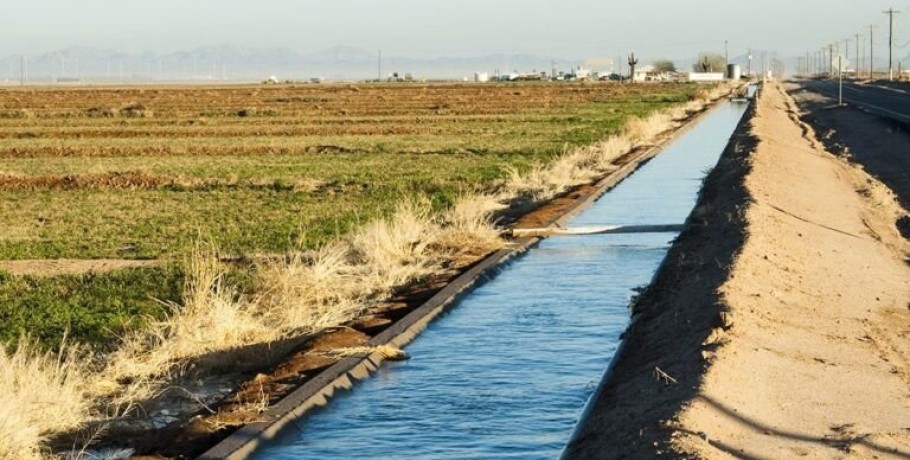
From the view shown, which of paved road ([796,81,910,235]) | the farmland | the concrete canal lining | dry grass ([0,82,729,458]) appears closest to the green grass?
the farmland

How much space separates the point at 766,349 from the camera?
10727 millimetres

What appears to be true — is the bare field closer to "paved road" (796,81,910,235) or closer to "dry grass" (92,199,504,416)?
"dry grass" (92,199,504,416)

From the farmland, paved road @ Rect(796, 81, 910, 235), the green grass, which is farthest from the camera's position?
paved road @ Rect(796, 81, 910, 235)

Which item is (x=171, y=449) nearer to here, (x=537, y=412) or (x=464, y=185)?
(x=537, y=412)

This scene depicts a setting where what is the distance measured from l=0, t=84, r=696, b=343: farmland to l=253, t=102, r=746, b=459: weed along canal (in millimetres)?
2785

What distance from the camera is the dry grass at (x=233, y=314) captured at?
920 cm

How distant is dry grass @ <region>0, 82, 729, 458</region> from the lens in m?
9.20

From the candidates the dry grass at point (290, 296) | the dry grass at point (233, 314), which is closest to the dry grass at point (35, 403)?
the dry grass at point (233, 314)

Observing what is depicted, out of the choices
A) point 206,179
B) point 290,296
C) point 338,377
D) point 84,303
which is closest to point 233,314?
point 338,377

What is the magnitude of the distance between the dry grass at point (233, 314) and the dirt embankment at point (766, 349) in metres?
2.68

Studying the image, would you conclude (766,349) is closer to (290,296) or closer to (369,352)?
(369,352)

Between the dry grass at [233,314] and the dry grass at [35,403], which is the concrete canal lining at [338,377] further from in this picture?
the dry grass at [35,403]

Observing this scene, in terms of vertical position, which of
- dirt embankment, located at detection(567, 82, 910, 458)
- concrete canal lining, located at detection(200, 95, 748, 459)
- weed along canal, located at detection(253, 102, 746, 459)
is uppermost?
dirt embankment, located at detection(567, 82, 910, 458)

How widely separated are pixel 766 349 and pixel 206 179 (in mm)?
21152
